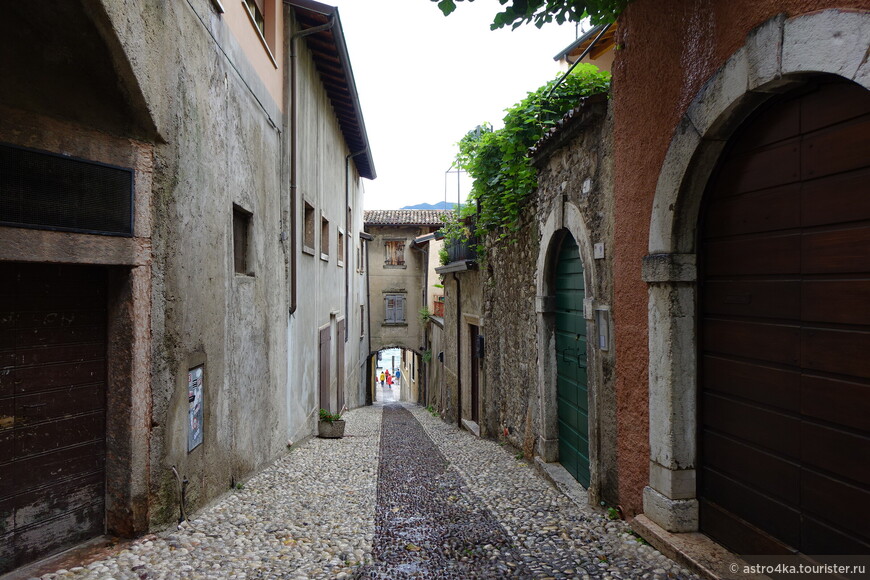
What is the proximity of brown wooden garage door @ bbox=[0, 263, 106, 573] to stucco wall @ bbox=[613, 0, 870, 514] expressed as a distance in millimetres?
3594

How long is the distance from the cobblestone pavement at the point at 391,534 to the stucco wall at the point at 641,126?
64 cm

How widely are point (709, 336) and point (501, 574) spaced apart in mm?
1914

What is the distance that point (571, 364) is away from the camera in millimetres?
5387

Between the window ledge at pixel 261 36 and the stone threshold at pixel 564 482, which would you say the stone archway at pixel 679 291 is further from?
the window ledge at pixel 261 36

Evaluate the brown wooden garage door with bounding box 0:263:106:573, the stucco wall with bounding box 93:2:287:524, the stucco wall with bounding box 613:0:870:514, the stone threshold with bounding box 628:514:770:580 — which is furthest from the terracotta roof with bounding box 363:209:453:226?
the stone threshold with bounding box 628:514:770:580

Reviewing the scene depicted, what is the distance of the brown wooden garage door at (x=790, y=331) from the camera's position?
2172 millimetres

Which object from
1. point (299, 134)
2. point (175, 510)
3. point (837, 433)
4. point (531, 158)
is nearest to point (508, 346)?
point (531, 158)

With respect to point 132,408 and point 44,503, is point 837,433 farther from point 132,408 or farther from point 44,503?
point 44,503

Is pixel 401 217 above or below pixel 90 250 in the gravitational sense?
above

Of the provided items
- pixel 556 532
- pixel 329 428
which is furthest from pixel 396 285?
pixel 556 532

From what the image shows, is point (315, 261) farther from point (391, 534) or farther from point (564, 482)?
point (391, 534)

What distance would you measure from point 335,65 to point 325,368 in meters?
5.76

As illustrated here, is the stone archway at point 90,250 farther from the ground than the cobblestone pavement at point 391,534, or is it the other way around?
the stone archway at point 90,250

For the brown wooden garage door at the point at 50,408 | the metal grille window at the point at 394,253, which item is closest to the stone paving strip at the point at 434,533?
the brown wooden garage door at the point at 50,408
